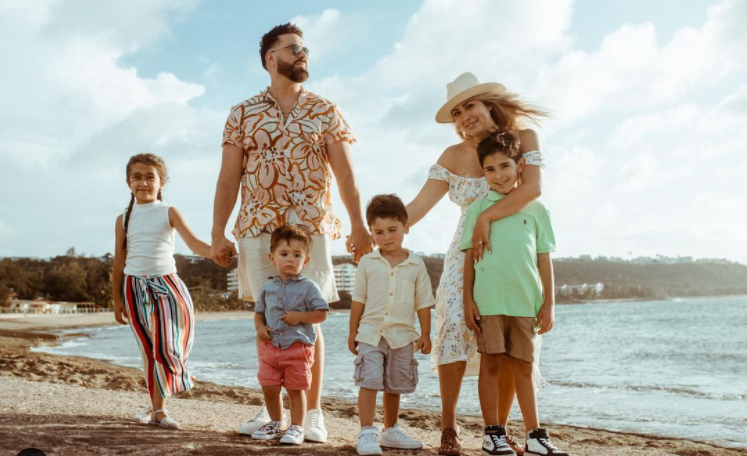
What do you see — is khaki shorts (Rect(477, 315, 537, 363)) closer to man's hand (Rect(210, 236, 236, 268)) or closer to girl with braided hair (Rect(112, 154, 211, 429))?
man's hand (Rect(210, 236, 236, 268))

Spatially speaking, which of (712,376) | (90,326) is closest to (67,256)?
(90,326)

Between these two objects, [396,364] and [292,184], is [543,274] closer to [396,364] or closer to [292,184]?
[396,364]

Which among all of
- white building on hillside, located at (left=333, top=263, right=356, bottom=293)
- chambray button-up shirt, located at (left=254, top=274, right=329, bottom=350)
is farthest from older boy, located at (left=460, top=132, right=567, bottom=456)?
chambray button-up shirt, located at (left=254, top=274, right=329, bottom=350)

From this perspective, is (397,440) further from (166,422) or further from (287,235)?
(166,422)

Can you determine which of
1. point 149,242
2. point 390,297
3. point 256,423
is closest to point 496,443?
point 390,297

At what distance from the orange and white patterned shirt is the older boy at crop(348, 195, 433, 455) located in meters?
0.42

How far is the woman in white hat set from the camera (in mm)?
3447

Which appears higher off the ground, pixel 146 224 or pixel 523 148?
pixel 523 148

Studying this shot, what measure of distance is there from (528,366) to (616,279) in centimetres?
8308

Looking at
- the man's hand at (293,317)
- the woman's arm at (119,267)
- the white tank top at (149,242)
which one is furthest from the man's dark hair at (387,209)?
the woman's arm at (119,267)

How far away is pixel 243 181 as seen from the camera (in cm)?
397

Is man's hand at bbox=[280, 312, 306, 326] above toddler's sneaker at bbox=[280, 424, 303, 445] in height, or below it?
above

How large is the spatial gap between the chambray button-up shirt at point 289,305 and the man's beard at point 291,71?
120 cm

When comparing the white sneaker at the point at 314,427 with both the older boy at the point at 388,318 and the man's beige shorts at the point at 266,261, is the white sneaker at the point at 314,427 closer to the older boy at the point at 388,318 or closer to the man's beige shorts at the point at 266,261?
the older boy at the point at 388,318
